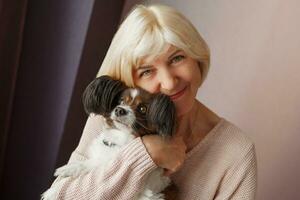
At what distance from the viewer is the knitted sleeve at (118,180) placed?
114 centimetres

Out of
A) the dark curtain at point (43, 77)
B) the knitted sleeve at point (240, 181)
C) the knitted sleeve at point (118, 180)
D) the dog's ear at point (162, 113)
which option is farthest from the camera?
the dark curtain at point (43, 77)

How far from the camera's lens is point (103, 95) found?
42.3 inches

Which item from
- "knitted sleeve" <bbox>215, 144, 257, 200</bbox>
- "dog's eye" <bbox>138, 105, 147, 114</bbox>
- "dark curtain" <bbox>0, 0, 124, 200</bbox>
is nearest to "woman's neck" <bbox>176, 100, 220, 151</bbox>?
"knitted sleeve" <bbox>215, 144, 257, 200</bbox>

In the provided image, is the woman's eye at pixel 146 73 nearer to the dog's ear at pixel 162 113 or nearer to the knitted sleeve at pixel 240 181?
the dog's ear at pixel 162 113

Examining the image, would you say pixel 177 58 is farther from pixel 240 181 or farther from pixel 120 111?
pixel 240 181

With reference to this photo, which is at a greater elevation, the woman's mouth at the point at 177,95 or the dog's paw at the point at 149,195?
the woman's mouth at the point at 177,95

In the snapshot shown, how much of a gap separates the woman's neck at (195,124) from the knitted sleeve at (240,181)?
13cm

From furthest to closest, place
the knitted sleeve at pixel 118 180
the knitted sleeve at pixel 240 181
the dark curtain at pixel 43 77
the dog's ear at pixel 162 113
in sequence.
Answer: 1. the dark curtain at pixel 43 77
2. the knitted sleeve at pixel 240 181
3. the knitted sleeve at pixel 118 180
4. the dog's ear at pixel 162 113

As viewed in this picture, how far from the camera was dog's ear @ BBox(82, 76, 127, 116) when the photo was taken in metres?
1.07
